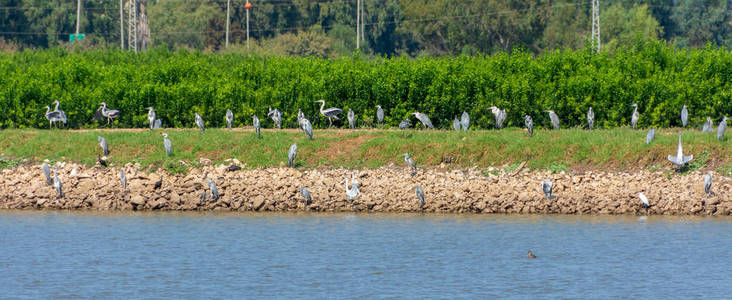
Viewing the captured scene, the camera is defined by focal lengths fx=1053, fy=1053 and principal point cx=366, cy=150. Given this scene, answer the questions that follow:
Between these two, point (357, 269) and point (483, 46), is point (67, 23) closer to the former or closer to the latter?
point (483, 46)

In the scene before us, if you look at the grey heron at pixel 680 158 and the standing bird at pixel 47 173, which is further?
the standing bird at pixel 47 173

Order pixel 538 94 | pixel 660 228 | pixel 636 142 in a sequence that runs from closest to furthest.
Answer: pixel 660 228
pixel 636 142
pixel 538 94

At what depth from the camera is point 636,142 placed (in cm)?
3092

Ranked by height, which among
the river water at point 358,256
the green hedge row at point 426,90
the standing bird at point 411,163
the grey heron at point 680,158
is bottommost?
the river water at point 358,256

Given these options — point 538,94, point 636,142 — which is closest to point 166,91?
point 538,94

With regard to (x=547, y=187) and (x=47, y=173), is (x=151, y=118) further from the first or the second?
(x=547, y=187)

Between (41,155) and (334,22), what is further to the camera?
(334,22)

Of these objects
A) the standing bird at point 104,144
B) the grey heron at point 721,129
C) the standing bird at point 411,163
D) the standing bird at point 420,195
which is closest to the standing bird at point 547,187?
the standing bird at point 420,195

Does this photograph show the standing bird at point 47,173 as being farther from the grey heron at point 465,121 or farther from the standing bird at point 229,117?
the grey heron at point 465,121

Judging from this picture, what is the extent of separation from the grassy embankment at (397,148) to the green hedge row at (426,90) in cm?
217

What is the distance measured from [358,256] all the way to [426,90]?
47.4ft

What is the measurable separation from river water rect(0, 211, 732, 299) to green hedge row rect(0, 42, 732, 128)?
8917mm

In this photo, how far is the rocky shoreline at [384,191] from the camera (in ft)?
91.9

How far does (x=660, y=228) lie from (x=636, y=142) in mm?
5617
